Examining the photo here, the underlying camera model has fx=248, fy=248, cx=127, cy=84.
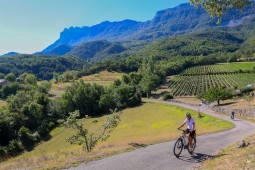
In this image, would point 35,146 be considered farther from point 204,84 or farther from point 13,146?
point 204,84

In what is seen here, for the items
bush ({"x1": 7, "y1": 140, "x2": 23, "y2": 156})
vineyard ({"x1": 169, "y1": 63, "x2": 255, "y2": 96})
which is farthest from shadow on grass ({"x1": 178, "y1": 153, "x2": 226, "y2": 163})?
vineyard ({"x1": 169, "y1": 63, "x2": 255, "y2": 96})

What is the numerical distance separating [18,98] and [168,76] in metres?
112

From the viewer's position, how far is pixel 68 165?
51.3ft

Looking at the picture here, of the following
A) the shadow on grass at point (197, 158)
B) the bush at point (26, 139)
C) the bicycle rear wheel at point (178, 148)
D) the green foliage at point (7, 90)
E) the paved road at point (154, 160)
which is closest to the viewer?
the paved road at point (154, 160)

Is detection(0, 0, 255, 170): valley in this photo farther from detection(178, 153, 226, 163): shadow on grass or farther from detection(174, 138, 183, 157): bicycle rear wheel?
detection(174, 138, 183, 157): bicycle rear wheel

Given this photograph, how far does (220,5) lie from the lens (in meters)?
18.4

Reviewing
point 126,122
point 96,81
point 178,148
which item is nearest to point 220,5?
point 178,148

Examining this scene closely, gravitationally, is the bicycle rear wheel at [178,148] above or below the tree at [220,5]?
below

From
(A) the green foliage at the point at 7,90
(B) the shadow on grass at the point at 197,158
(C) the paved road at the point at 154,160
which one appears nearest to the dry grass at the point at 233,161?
(B) the shadow on grass at the point at 197,158

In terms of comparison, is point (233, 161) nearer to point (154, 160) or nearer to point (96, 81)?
point (154, 160)

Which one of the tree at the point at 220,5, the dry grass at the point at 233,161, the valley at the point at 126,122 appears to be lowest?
the valley at the point at 126,122

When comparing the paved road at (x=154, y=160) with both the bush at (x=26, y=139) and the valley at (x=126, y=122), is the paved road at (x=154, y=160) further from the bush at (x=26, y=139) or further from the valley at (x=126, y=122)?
the bush at (x=26, y=139)

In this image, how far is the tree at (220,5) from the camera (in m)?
17.9

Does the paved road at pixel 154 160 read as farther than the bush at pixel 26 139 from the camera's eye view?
No
